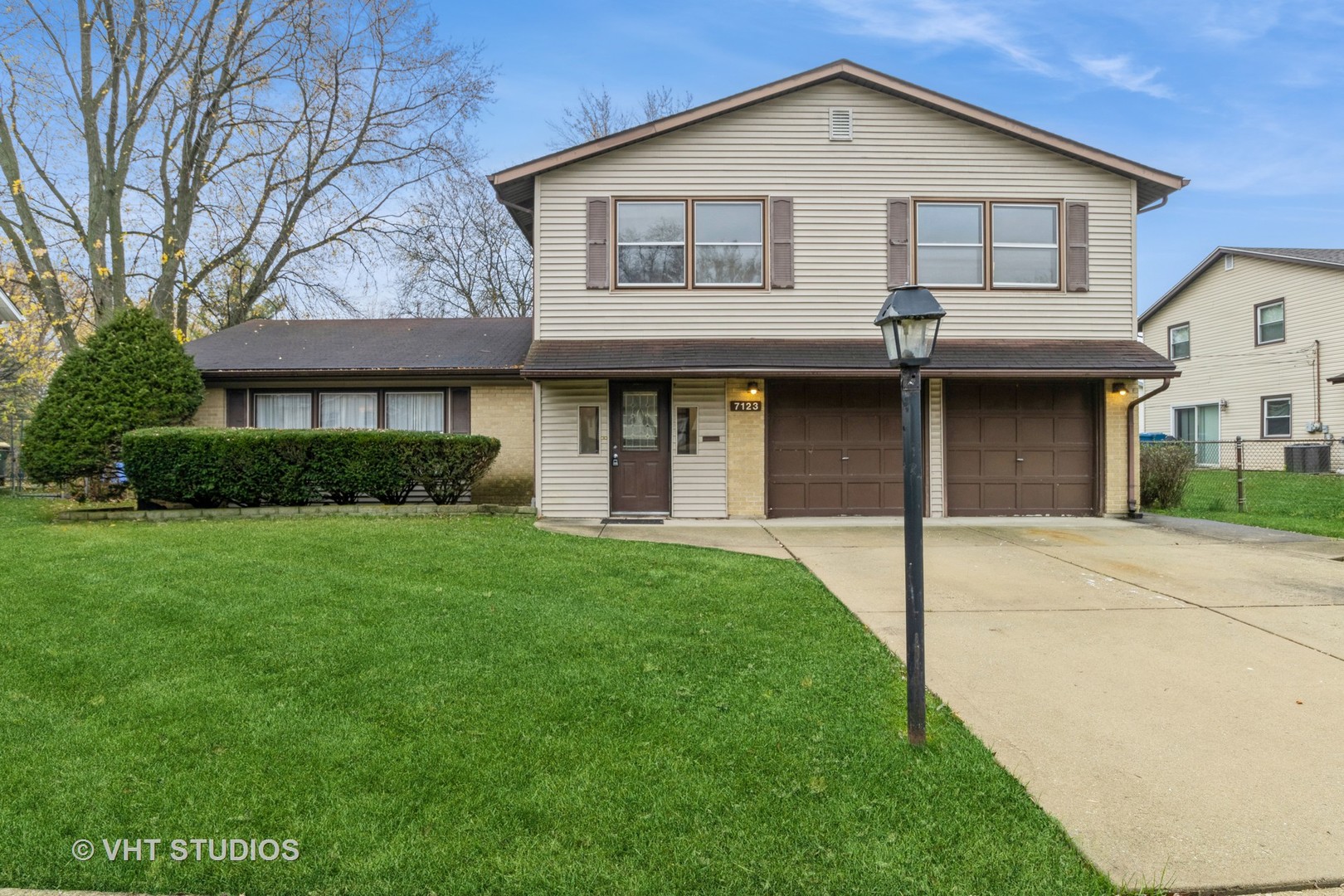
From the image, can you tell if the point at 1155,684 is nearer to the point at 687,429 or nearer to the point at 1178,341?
the point at 687,429

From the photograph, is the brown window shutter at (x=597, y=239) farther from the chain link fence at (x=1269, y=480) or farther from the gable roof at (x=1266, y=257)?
the gable roof at (x=1266, y=257)

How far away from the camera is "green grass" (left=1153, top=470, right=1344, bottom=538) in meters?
10.4

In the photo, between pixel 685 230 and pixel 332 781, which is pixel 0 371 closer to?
pixel 685 230

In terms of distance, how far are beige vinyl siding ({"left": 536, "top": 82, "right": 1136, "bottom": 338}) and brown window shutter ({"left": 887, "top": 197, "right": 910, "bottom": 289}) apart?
11 cm

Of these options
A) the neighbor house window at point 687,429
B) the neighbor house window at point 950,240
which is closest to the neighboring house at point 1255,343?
the neighbor house window at point 950,240

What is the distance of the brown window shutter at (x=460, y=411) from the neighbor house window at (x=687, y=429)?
160 inches

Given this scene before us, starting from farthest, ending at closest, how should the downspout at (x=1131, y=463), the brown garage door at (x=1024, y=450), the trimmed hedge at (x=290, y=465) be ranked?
the brown garage door at (x=1024, y=450) → the downspout at (x=1131, y=463) → the trimmed hedge at (x=290, y=465)

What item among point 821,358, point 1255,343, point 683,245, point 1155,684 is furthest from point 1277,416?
point 1155,684

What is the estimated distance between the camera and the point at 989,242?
11.3 m

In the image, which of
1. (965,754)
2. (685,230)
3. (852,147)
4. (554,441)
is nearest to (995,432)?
(852,147)

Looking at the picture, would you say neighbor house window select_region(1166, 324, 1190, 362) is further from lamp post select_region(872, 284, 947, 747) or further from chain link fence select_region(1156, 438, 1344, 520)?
lamp post select_region(872, 284, 947, 747)

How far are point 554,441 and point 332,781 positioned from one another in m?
8.51

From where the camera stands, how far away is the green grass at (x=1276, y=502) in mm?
10406

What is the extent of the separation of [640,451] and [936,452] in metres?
4.70
